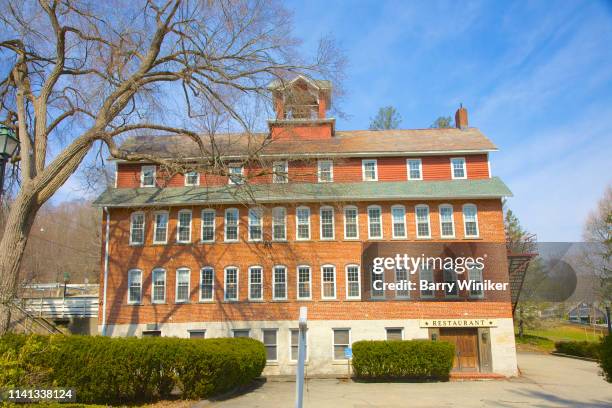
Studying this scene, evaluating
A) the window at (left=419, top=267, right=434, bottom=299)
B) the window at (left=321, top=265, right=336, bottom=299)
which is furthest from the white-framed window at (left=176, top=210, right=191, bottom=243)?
the window at (left=419, top=267, right=434, bottom=299)

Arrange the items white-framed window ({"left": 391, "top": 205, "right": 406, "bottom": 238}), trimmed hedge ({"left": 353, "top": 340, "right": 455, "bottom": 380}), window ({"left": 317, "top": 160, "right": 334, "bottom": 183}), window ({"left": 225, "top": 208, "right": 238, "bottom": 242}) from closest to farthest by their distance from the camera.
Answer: trimmed hedge ({"left": 353, "top": 340, "right": 455, "bottom": 380}) < white-framed window ({"left": 391, "top": 205, "right": 406, "bottom": 238}) < window ({"left": 225, "top": 208, "right": 238, "bottom": 242}) < window ({"left": 317, "top": 160, "right": 334, "bottom": 183})

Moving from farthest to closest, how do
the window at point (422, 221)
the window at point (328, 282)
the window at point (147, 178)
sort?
the window at point (147, 178) < the window at point (422, 221) < the window at point (328, 282)

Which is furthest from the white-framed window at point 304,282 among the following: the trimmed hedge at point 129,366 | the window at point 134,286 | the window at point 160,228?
the trimmed hedge at point 129,366

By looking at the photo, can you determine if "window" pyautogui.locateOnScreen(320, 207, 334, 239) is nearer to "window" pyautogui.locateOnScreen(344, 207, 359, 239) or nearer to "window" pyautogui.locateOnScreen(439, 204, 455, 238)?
"window" pyautogui.locateOnScreen(344, 207, 359, 239)

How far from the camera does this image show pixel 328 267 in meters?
27.2

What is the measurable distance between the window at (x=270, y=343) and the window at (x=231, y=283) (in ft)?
8.19

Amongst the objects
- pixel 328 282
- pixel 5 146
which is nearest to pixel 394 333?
pixel 328 282

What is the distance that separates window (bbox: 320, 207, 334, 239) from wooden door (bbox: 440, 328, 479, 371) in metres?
7.68

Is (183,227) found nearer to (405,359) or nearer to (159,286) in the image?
(159,286)

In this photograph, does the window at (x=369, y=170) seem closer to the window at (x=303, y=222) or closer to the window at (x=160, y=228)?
the window at (x=303, y=222)

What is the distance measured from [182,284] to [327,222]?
8.46 m

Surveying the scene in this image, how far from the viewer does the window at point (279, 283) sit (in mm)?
27203

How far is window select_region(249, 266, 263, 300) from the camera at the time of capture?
2725 centimetres

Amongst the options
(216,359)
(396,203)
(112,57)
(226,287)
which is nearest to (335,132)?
(396,203)
